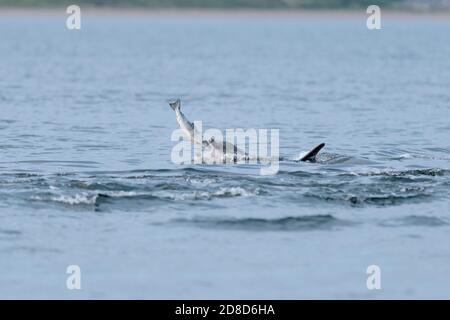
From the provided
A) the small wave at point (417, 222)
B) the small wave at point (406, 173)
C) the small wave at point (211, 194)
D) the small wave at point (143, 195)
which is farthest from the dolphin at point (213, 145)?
the small wave at point (417, 222)

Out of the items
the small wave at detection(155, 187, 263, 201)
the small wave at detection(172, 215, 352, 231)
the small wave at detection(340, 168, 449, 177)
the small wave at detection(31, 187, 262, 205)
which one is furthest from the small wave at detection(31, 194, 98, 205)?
the small wave at detection(340, 168, 449, 177)

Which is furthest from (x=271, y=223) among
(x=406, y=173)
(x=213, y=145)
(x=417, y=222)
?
(x=213, y=145)

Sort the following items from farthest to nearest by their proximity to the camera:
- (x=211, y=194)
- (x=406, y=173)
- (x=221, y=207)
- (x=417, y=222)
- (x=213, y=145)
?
(x=213, y=145)
(x=406, y=173)
(x=211, y=194)
(x=221, y=207)
(x=417, y=222)

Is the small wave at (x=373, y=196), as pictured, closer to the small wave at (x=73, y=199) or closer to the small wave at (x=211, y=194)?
the small wave at (x=211, y=194)

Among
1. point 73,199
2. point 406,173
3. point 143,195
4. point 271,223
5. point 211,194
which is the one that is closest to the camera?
point 271,223

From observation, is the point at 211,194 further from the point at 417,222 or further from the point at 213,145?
the point at 213,145

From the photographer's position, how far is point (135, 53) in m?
98.4

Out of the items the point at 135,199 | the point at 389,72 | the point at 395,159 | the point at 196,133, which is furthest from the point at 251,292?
the point at 389,72

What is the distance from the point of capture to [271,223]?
2089 centimetres

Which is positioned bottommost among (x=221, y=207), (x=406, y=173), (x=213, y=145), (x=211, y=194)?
(x=221, y=207)

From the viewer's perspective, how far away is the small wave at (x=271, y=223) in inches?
813

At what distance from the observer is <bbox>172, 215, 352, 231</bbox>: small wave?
67.8 ft

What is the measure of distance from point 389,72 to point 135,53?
3124cm

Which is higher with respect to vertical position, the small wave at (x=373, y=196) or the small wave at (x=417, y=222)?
the small wave at (x=373, y=196)
